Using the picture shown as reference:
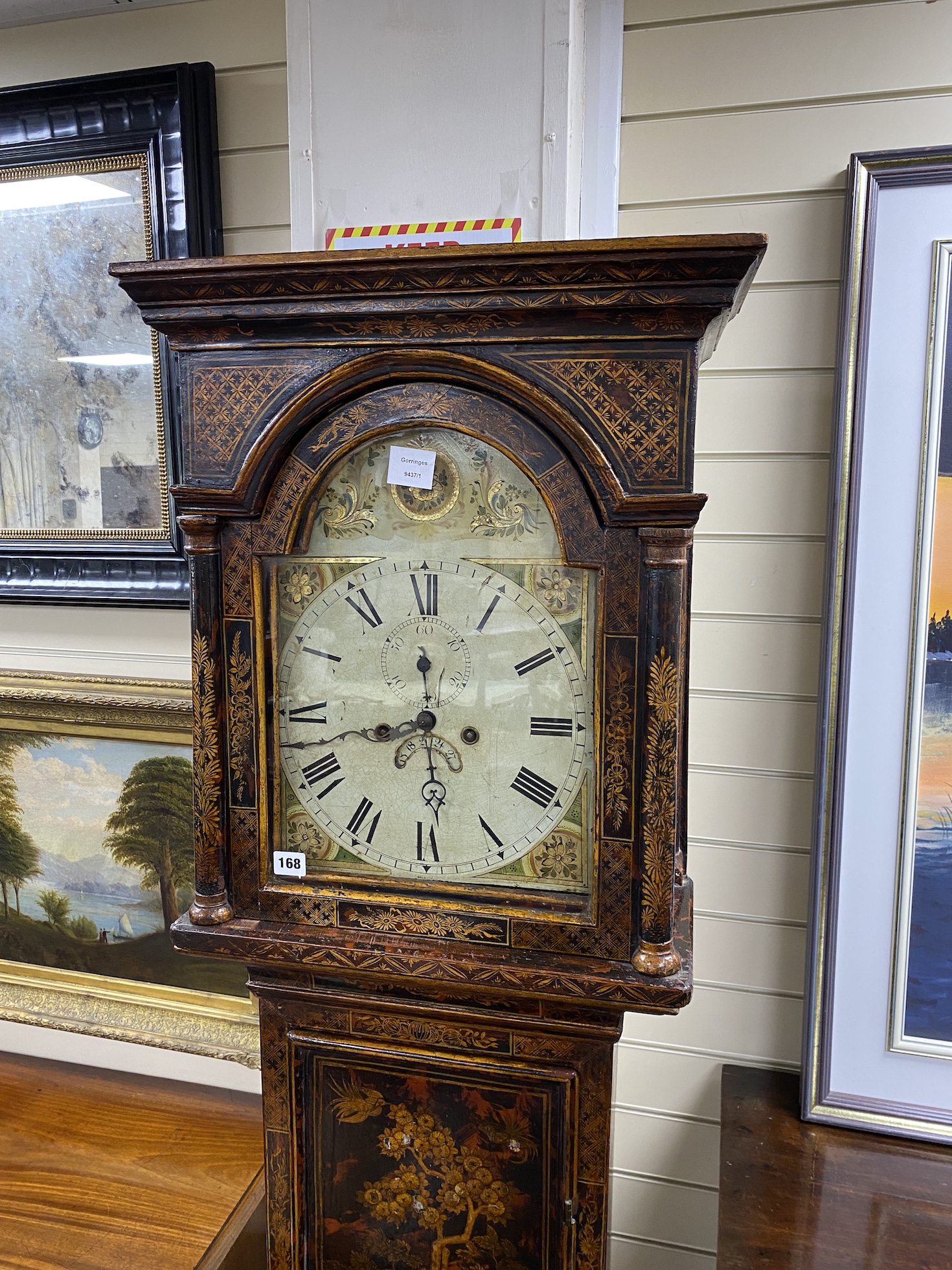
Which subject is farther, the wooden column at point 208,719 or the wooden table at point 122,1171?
the wooden table at point 122,1171

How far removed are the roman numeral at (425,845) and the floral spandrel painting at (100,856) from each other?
0.81m

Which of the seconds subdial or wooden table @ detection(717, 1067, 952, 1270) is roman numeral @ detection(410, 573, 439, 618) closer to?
the seconds subdial

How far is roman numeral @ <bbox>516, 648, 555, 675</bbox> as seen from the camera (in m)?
0.94

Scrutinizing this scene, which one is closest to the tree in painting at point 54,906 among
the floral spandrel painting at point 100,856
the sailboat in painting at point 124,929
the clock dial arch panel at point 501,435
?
the floral spandrel painting at point 100,856

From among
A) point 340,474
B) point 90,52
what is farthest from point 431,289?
point 90,52

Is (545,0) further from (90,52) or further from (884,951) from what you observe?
(884,951)

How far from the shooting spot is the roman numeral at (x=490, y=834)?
968 millimetres

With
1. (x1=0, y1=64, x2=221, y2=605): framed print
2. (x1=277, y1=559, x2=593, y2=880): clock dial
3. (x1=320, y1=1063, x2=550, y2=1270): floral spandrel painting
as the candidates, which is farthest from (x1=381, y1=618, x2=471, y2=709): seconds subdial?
(x1=0, y1=64, x2=221, y2=605): framed print

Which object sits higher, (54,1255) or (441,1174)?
(441,1174)

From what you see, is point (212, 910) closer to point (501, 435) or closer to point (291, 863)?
point (291, 863)

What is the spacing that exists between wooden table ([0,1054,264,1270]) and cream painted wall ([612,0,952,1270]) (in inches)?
27.0

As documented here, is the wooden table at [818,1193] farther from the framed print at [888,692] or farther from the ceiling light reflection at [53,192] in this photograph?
the ceiling light reflection at [53,192]

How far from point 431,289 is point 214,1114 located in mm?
1544

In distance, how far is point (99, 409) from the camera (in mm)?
1570
